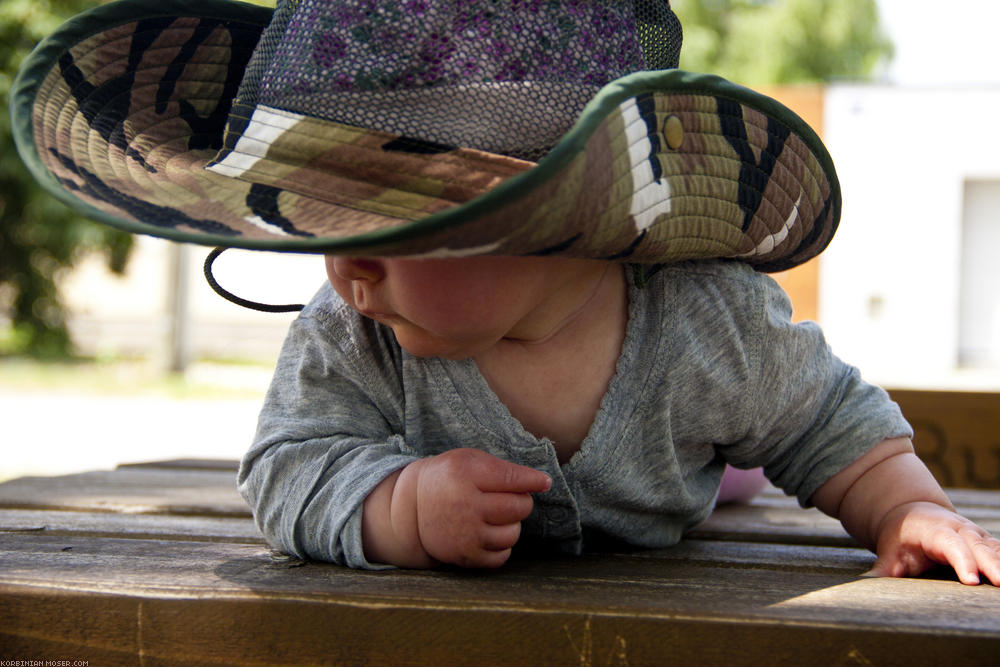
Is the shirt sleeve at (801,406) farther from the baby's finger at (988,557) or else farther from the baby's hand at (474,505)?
the baby's hand at (474,505)

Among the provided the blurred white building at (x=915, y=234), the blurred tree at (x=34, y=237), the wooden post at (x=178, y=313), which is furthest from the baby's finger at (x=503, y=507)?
the blurred white building at (x=915, y=234)

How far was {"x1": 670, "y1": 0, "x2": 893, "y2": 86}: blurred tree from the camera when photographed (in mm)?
21328

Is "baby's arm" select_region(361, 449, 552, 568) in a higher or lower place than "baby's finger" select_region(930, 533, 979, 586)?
higher

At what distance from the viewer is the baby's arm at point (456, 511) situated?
3.73 ft

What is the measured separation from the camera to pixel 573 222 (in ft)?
3.07

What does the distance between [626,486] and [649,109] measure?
1.85 feet

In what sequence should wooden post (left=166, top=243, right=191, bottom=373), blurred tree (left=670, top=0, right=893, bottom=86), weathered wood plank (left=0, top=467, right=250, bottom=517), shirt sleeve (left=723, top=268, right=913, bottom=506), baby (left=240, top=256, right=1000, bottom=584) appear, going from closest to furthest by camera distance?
1. baby (left=240, top=256, right=1000, bottom=584)
2. shirt sleeve (left=723, top=268, right=913, bottom=506)
3. weathered wood plank (left=0, top=467, right=250, bottom=517)
4. wooden post (left=166, top=243, right=191, bottom=373)
5. blurred tree (left=670, top=0, right=893, bottom=86)

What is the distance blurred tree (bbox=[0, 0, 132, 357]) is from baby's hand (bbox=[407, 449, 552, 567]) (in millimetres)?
9903

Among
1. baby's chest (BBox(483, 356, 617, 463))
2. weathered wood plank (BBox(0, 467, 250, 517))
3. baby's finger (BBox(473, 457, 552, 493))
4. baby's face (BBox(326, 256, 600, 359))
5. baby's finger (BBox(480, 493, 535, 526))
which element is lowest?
weathered wood plank (BBox(0, 467, 250, 517))

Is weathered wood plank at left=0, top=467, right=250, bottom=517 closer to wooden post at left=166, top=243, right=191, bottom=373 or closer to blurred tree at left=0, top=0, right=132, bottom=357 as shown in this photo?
A: wooden post at left=166, top=243, right=191, bottom=373

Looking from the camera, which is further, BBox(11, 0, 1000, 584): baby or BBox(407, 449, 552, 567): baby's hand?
BBox(407, 449, 552, 567): baby's hand

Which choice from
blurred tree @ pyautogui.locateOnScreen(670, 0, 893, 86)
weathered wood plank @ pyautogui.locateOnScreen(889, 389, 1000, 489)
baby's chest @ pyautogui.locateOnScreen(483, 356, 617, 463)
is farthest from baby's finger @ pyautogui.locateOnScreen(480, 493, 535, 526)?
blurred tree @ pyautogui.locateOnScreen(670, 0, 893, 86)

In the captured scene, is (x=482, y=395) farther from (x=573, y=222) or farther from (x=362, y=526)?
(x=573, y=222)

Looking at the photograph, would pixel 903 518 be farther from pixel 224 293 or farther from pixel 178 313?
pixel 178 313
